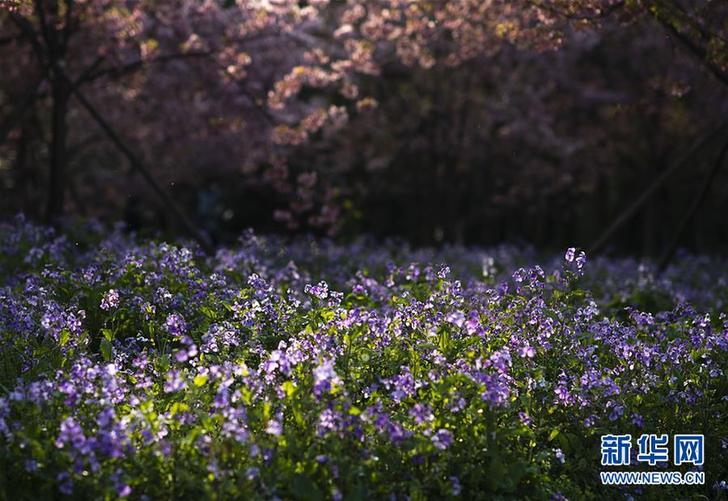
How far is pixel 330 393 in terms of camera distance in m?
5.30

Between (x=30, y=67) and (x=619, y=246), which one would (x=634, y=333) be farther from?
(x=619, y=246)

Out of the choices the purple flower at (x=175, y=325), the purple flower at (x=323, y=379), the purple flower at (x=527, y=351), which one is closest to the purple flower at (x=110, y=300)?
the purple flower at (x=175, y=325)

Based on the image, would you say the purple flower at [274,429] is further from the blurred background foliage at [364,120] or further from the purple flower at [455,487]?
the blurred background foliage at [364,120]

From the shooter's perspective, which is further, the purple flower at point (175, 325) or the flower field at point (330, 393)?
the purple flower at point (175, 325)

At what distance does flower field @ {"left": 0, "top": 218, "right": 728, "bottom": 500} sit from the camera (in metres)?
5.03

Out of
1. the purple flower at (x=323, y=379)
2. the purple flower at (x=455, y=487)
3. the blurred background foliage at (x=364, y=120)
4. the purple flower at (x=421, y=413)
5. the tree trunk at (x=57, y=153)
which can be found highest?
the blurred background foliage at (x=364, y=120)

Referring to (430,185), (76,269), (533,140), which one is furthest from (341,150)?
(76,269)

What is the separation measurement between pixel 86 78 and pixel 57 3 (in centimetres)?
150

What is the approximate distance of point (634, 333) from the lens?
7.42m

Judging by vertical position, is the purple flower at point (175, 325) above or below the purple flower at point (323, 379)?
above

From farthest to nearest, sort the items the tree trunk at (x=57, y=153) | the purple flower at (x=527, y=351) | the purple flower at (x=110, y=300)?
1. the tree trunk at (x=57, y=153)
2. the purple flower at (x=110, y=300)
3. the purple flower at (x=527, y=351)

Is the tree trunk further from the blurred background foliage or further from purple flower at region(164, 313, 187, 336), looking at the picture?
purple flower at region(164, 313, 187, 336)

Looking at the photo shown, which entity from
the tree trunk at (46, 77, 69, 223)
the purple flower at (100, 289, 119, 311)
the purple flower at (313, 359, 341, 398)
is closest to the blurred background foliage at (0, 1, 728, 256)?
the tree trunk at (46, 77, 69, 223)

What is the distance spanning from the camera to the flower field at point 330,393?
5031mm
